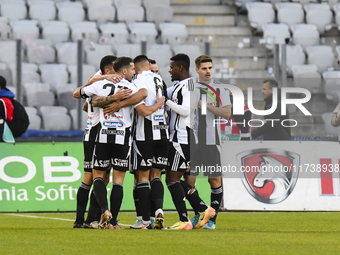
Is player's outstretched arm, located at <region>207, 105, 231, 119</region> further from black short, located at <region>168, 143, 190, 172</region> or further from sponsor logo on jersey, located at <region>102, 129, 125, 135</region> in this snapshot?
sponsor logo on jersey, located at <region>102, 129, 125, 135</region>

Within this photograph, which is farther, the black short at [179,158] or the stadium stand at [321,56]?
the stadium stand at [321,56]

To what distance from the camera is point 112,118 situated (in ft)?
21.9

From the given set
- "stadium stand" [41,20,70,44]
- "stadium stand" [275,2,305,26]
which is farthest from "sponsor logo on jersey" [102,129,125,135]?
"stadium stand" [275,2,305,26]

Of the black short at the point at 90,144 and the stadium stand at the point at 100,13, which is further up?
the stadium stand at the point at 100,13

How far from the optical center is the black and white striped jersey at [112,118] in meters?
6.60

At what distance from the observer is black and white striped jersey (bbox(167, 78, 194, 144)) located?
6891mm

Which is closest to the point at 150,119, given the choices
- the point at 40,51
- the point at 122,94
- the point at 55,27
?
the point at 122,94

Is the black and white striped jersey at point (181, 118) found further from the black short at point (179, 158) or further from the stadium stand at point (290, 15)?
the stadium stand at point (290, 15)

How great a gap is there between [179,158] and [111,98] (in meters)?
0.98

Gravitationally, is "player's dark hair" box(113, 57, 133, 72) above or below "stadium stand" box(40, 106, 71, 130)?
above

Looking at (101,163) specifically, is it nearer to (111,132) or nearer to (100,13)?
(111,132)

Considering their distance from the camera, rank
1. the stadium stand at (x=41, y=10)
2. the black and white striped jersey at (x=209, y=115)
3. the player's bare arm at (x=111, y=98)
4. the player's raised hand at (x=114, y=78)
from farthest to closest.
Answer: the stadium stand at (x=41, y=10) → the black and white striped jersey at (x=209, y=115) → the player's raised hand at (x=114, y=78) → the player's bare arm at (x=111, y=98)

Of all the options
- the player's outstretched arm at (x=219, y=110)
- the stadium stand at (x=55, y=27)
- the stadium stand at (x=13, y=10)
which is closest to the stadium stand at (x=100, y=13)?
the stadium stand at (x=55, y=27)

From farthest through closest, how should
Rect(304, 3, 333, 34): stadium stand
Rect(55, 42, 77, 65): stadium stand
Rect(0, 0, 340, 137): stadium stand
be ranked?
Rect(304, 3, 333, 34): stadium stand → Rect(55, 42, 77, 65): stadium stand → Rect(0, 0, 340, 137): stadium stand
